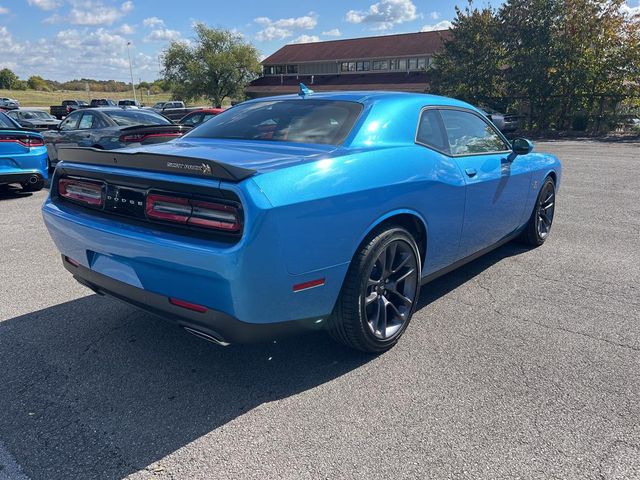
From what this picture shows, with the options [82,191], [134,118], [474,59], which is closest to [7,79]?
[474,59]

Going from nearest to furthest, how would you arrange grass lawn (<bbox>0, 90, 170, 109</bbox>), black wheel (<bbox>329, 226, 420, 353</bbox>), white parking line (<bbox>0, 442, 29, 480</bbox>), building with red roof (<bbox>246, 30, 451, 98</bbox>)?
white parking line (<bbox>0, 442, 29, 480</bbox>)
black wheel (<bbox>329, 226, 420, 353</bbox>)
building with red roof (<bbox>246, 30, 451, 98</bbox>)
grass lawn (<bbox>0, 90, 170, 109</bbox>)

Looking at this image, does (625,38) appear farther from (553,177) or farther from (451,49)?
(553,177)

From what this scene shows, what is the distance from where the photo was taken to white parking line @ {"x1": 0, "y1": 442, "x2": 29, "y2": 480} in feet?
6.84

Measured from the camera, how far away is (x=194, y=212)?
2443 millimetres

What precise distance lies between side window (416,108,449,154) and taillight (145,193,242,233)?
1.62m

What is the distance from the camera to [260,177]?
230cm

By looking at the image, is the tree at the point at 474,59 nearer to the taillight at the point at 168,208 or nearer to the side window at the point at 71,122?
the side window at the point at 71,122

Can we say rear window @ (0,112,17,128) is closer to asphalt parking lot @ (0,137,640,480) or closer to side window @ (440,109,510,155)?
asphalt parking lot @ (0,137,640,480)

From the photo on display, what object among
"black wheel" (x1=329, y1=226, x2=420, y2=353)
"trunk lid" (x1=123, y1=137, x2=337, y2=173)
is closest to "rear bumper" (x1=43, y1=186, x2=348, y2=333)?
"black wheel" (x1=329, y1=226, x2=420, y2=353)

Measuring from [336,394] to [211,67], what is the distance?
54.1 metres

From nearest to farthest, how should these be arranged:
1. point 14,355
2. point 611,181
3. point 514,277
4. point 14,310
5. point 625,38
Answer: point 14,355, point 14,310, point 514,277, point 611,181, point 625,38

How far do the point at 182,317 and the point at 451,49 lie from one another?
27645 millimetres

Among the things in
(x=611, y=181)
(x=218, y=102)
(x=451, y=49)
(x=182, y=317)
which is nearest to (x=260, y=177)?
→ (x=182, y=317)

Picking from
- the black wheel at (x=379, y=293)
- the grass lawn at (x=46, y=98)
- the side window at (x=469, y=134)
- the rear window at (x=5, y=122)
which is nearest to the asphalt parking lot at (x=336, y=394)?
the black wheel at (x=379, y=293)
